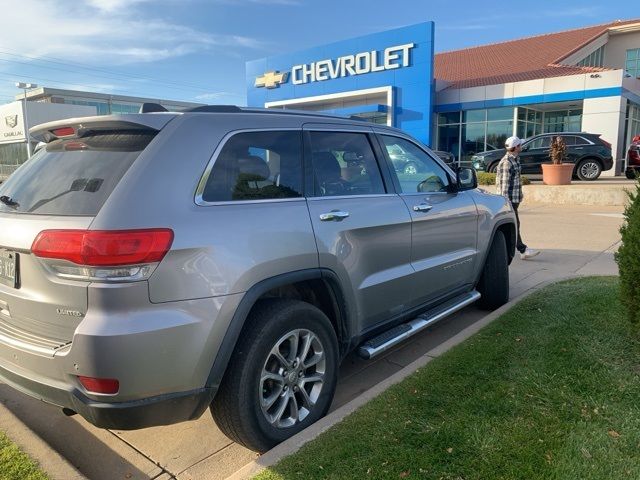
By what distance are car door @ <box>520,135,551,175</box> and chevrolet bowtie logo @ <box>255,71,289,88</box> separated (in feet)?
61.3

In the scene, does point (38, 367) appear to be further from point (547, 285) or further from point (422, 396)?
Answer: point (547, 285)

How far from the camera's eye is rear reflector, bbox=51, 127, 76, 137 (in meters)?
2.80

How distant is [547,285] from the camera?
222 inches

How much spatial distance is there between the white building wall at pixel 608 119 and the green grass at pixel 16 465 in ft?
79.0

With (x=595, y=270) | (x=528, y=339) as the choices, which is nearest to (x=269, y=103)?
(x=595, y=270)

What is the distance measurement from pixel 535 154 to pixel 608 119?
6.51m

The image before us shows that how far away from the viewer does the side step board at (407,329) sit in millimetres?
3428

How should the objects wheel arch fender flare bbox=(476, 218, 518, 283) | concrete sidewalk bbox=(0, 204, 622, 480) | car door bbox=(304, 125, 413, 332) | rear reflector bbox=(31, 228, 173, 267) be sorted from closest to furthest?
rear reflector bbox=(31, 228, 173, 267), concrete sidewalk bbox=(0, 204, 622, 480), car door bbox=(304, 125, 413, 332), wheel arch fender flare bbox=(476, 218, 518, 283)

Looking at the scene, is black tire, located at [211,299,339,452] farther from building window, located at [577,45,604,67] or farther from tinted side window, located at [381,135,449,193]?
building window, located at [577,45,604,67]

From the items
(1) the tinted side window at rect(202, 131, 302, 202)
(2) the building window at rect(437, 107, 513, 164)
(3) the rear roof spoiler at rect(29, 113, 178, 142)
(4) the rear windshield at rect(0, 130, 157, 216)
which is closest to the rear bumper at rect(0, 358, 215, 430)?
(4) the rear windshield at rect(0, 130, 157, 216)

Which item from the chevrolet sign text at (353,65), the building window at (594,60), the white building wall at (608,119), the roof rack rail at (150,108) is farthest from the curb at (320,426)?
the building window at (594,60)

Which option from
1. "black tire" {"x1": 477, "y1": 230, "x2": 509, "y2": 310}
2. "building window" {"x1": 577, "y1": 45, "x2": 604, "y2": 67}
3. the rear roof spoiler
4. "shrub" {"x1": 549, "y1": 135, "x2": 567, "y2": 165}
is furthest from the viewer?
"building window" {"x1": 577, "y1": 45, "x2": 604, "y2": 67}

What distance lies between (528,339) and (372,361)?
1.23 meters

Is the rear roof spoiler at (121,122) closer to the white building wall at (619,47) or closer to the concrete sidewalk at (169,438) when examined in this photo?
the concrete sidewalk at (169,438)
